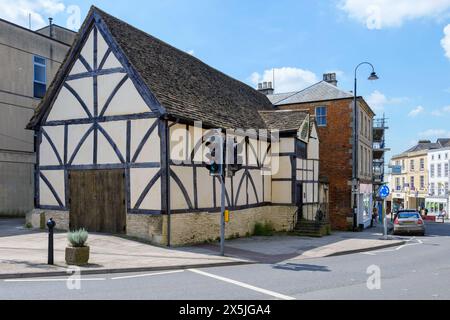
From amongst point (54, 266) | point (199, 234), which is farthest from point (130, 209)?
point (54, 266)

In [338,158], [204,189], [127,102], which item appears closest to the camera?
[127,102]

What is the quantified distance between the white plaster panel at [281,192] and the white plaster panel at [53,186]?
1027 centimetres

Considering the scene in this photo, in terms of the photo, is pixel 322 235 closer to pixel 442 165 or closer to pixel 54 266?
pixel 54 266

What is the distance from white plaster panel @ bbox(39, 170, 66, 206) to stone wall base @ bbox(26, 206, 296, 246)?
428mm

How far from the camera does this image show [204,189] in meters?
16.5

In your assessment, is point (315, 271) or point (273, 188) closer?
point (315, 271)

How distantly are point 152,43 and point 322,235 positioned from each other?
12.3m

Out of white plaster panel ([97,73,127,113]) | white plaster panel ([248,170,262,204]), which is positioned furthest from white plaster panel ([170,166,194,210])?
white plaster panel ([248,170,262,204])

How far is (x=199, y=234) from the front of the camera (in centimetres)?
1596

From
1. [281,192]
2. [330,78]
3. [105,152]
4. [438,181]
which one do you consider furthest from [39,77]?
[438,181]

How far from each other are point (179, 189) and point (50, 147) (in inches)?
249

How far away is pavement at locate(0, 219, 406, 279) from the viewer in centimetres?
1020

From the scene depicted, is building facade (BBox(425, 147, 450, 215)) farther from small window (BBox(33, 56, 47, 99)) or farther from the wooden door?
the wooden door

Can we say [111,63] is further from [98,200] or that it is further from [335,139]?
[335,139]
